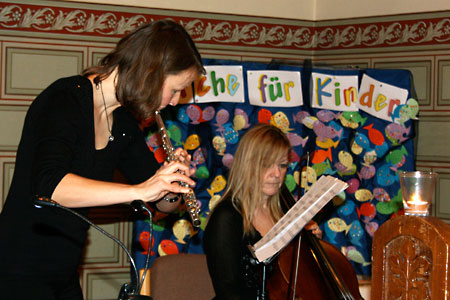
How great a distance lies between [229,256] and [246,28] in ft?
8.50

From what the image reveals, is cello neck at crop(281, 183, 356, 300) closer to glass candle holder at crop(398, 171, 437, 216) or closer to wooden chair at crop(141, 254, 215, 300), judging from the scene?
wooden chair at crop(141, 254, 215, 300)

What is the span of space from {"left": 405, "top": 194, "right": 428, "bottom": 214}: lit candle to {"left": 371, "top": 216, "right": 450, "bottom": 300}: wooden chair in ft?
0.49

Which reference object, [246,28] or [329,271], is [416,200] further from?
[246,28]

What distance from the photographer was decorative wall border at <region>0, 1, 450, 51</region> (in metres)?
4.68

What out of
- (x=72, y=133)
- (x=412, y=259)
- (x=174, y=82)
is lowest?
(x=412, y=259)

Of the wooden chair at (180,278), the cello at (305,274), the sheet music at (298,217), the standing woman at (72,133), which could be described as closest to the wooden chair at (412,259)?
the sheet music at (298,217)

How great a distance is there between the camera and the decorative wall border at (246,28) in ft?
15.4

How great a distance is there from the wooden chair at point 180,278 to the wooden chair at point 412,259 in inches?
55.2

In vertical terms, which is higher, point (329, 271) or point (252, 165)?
point (252, 165)

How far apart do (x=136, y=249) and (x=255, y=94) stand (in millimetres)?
1303

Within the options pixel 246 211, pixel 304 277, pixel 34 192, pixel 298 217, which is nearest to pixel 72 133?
pixel 34 192

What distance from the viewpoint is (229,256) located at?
3160 millimetres

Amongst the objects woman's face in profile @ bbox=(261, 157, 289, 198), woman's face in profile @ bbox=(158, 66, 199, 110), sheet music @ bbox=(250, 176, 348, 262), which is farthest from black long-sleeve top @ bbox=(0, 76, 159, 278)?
woman's face in profile @ bbox=(261, 157, 289, 198)

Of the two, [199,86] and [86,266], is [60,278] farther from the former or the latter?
[86,266]
